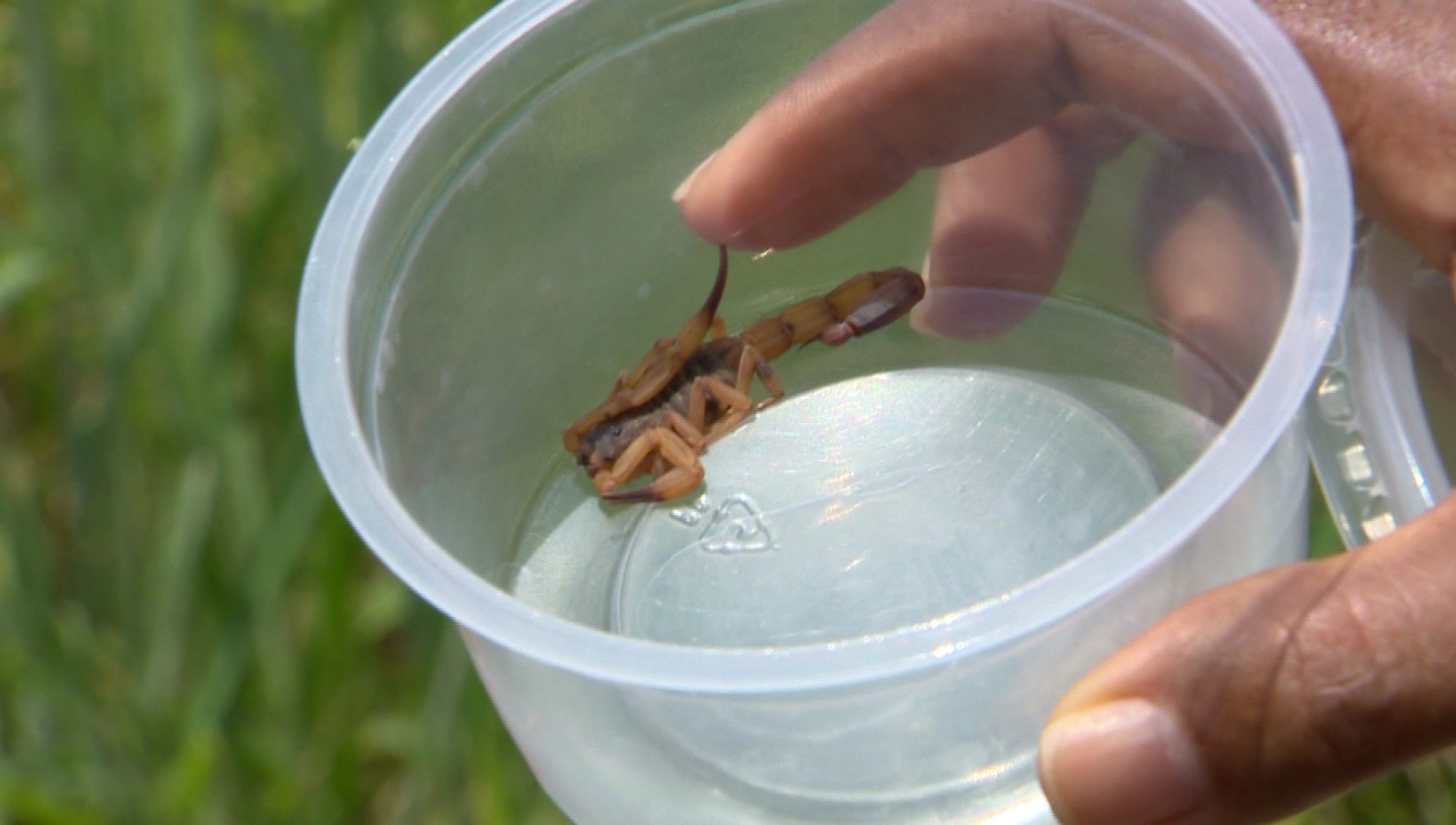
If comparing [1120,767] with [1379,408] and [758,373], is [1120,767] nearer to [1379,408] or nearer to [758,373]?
[1379,408]

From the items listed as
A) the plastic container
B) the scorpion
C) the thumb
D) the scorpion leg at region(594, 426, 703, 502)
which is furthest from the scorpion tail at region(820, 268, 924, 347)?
the thumb

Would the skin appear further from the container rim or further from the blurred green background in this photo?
the blurred green background

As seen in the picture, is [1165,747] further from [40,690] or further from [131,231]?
[131,231]

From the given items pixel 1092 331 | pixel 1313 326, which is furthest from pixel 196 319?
pixel 1313 326

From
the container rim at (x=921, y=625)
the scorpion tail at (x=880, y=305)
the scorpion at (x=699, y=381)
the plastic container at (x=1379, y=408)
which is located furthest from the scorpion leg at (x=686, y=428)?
the plastic container at (x=1379, y=408)

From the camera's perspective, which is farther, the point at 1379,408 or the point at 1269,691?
the point at 1379,408

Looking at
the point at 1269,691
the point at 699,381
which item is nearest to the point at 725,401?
the point at 699,381
